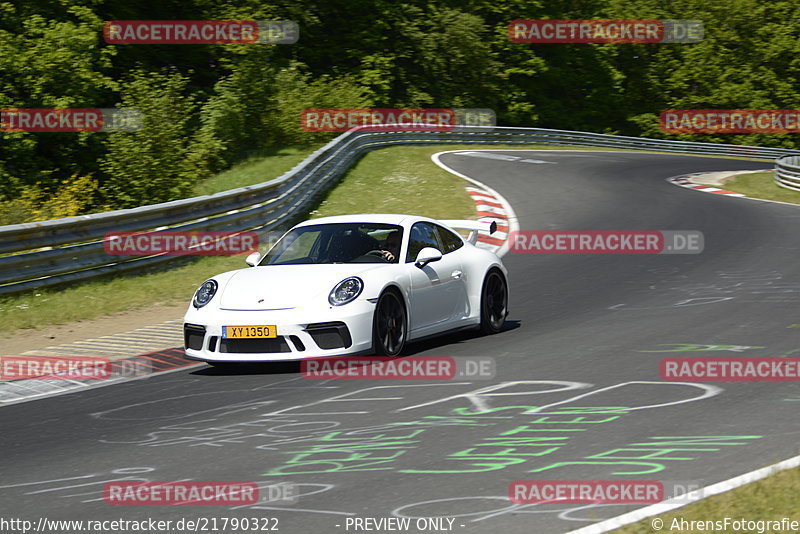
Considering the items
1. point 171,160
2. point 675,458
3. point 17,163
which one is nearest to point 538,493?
point 675,458

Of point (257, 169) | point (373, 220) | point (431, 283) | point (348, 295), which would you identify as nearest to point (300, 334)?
point (348, 295)

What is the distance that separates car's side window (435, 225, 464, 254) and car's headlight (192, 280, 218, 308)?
242cm

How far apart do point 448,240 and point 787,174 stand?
20.4m

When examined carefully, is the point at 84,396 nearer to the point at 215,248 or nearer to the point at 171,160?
the point at 215,248

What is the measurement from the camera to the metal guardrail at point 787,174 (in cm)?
2745

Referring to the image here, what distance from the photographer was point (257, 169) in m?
25.0

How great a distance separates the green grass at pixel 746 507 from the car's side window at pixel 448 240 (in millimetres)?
5800

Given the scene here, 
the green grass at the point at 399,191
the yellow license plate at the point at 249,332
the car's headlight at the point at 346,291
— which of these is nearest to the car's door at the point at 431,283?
the car's headlight at the point at 346,291

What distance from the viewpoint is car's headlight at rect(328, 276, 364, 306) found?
8.79 meters

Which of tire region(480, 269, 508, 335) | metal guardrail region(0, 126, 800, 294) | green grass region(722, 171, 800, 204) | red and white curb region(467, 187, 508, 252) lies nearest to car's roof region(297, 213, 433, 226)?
tire region(480, 269, 508, 335)

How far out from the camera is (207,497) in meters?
5.26

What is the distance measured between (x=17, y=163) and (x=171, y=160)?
19.2ft

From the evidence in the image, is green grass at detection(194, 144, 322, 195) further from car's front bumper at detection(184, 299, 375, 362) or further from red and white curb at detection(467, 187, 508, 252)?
car's front bumper at detection(184, 299, 375, 362)

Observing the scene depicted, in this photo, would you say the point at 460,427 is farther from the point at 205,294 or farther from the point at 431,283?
the point at 205,294
